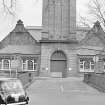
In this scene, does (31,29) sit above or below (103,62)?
above

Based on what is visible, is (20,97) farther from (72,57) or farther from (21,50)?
(21,50)

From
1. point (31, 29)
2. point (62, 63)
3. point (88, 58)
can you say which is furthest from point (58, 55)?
point (31, 29)

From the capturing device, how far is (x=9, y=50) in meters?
53.4

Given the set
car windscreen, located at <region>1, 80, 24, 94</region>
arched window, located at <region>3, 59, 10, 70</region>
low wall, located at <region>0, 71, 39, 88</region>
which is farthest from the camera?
arched window, located at <region>3, 59, 10, 70</region>

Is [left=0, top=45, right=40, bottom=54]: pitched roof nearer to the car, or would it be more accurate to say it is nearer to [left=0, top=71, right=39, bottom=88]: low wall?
[left=0, top=71, right=39, bottom=88]: low wall

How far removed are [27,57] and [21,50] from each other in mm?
3150

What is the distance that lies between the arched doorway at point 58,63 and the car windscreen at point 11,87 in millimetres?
37329

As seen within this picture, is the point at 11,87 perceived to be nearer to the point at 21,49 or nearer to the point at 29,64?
the point at 29,64

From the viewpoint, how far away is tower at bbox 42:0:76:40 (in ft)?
161

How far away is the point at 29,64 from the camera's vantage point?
51219 millimetres

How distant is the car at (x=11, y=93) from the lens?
11.0m

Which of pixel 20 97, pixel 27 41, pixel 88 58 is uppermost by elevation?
pixel 27 41

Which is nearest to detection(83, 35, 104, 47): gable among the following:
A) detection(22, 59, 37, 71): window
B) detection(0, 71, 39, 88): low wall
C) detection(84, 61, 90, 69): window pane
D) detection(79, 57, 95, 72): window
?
detection(79, 57, 95, 72): window

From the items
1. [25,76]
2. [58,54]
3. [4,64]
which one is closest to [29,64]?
[4,64]
